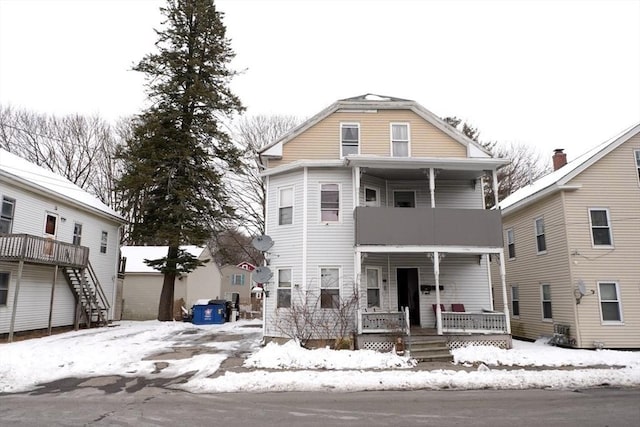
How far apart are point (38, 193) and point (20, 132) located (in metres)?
21.4

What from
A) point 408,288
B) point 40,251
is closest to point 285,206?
point 408,288

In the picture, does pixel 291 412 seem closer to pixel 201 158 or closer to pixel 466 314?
pixel 466 314

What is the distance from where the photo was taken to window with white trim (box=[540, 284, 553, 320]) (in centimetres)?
1658

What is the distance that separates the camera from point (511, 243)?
65.5 feet

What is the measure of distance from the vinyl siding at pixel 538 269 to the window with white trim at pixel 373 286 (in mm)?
6701

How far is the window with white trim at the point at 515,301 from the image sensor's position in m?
19.3

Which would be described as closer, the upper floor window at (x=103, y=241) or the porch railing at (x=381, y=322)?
the porch railing at (x=381, y=322)

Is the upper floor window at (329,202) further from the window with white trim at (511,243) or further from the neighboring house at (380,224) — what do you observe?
the window with white trim at (511,243)

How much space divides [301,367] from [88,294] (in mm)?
15126

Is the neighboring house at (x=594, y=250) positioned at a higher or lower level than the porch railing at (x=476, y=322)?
higher

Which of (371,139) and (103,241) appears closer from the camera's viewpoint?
(371,139)

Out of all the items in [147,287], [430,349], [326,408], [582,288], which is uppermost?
[147,287]

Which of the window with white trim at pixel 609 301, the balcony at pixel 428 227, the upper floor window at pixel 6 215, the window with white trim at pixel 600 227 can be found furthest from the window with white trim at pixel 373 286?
the upper floor window at pixel 6 215

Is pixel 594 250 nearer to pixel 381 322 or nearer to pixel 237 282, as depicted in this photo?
pixel 381 322
